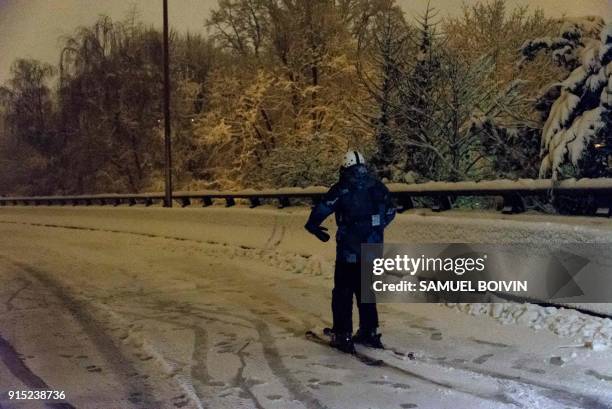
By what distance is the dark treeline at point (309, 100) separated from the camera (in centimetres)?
1366

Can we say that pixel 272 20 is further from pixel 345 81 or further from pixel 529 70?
pixel 529 70

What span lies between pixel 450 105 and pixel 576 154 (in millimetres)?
6085

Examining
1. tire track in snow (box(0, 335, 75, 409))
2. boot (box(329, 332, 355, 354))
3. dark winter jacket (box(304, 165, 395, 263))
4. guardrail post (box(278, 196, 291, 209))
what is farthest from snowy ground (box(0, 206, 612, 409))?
guardrail post (box(278, 196, 291, 209))

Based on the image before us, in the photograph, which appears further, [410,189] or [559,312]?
[410,189]

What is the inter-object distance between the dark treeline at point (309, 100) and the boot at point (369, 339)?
499 cm

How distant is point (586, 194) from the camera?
8750 millimetres


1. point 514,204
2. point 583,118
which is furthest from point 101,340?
point 583,118

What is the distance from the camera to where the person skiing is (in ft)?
20.5

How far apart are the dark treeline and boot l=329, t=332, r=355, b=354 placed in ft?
17.1

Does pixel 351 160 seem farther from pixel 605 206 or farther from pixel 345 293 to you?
pixel 605 206

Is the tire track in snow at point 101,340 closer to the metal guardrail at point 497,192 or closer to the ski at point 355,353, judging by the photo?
the ski at point 355,353

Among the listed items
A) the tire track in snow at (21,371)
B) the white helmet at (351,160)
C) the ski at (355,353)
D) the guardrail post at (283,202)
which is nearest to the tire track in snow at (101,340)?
the tire track in snow at (21,371)

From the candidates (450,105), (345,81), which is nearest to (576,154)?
(450,105)

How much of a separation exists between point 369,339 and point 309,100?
25.2 meters
